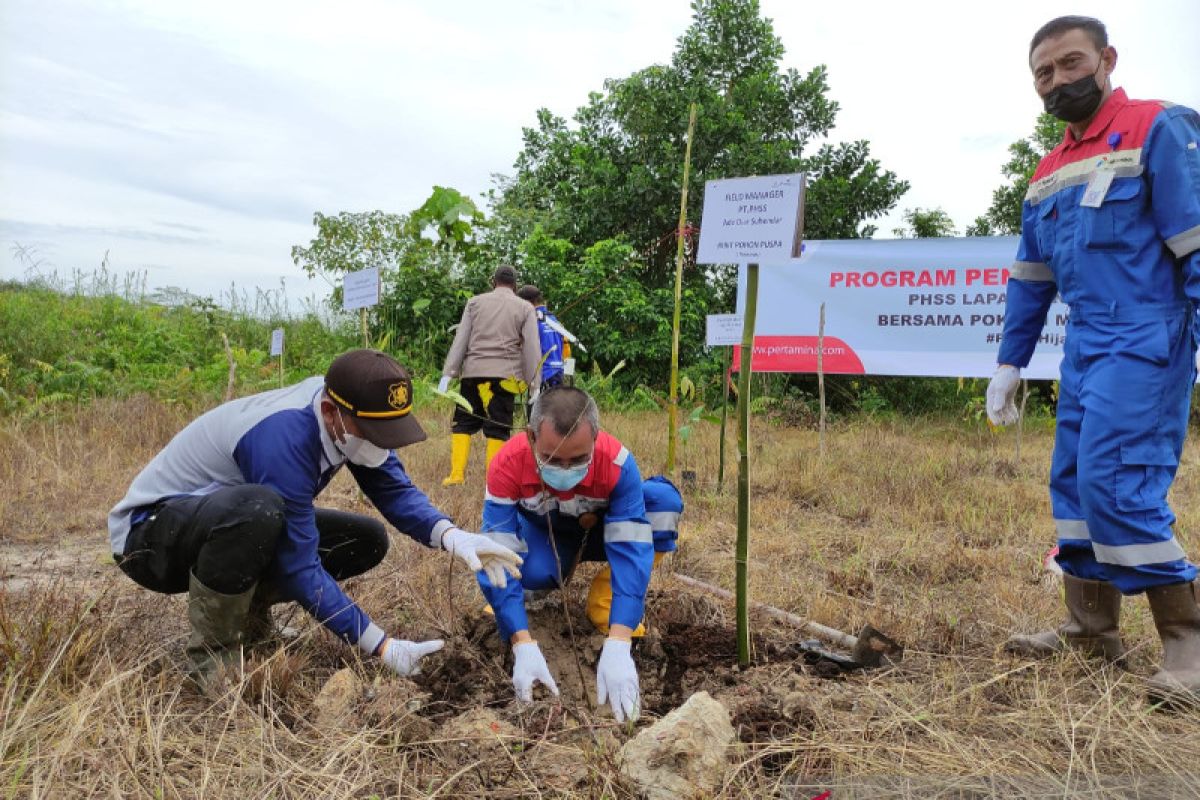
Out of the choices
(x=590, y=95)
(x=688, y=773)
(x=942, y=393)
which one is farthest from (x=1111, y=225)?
(x=590, y=95)

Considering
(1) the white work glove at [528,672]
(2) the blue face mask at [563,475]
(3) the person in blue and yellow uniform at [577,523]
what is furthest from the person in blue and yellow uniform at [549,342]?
(1) the white work glove at [528,672]

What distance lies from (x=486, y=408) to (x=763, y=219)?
121 inches

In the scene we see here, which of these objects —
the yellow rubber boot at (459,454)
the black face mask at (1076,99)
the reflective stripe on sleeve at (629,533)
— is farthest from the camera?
the yellow rubber boot at (459,454)

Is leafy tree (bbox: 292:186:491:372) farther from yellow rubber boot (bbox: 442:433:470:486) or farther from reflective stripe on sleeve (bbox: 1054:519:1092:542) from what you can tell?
reflective stripe on sleeve (bbox: 1054:519:1092:542)

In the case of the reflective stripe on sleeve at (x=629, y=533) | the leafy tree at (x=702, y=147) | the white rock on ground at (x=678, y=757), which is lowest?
the white rock on ground at (x=678, y=757)

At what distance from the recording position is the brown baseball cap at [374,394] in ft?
7.23

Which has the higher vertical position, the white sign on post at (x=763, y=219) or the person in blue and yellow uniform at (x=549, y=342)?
the white sign on post at (x=763, y=219)

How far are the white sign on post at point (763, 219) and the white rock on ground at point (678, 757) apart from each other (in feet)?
4.81

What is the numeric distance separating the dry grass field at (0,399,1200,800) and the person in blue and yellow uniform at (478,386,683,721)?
0.11 metres

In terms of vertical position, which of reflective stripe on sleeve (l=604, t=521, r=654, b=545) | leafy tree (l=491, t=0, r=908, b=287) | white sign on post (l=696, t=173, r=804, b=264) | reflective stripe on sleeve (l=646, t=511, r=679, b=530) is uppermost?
leafy tree (l=491, t=0, r=908, b=287)

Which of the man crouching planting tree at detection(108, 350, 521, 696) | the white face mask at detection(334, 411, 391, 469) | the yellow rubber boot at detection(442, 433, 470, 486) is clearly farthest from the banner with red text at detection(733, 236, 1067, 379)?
the man crouching planting tree at detection(108, 350, 521, 696)

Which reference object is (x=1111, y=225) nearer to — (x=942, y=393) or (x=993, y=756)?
(x=993, y=756)

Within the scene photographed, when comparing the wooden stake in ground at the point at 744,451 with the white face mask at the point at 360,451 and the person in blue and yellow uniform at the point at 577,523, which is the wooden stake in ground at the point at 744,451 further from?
the white face mask at the point at 360,451

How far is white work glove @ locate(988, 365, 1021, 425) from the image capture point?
9.21ft
